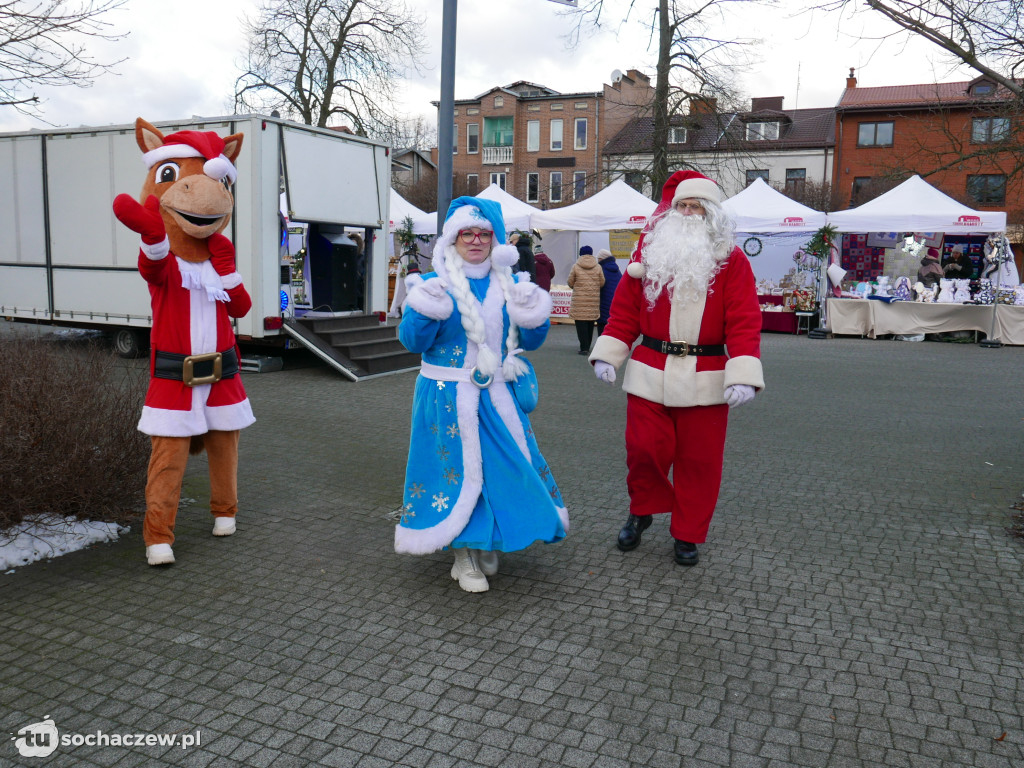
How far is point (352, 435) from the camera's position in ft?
25.2

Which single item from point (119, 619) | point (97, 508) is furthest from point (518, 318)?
point (97, 508)

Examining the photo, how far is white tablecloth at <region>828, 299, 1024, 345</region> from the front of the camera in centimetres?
1662

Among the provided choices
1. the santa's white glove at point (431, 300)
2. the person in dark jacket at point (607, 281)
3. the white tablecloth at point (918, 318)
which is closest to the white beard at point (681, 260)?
the santa's white glove at point (431, 300)

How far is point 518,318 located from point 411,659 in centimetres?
161

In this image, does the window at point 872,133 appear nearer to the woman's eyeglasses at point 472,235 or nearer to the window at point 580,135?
the window at point 580,135

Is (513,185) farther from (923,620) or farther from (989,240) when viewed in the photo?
(923,620)

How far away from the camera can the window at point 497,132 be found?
53.6 meters

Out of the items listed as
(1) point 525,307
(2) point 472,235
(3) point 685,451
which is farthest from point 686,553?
(2) point 472,235

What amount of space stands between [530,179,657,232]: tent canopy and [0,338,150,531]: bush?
14.4 meters

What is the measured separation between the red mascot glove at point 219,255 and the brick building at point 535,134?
46662mm

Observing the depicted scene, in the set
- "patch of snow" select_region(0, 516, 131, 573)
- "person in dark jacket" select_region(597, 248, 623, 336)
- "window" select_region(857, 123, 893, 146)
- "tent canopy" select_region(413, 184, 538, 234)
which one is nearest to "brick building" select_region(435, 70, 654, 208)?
"window" select_region(857, 123, 893, 146)

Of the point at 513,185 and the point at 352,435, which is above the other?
the point at 513,185

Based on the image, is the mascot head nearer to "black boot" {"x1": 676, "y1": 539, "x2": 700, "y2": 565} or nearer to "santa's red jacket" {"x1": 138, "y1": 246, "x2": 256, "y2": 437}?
"santa's red jacket" {"x1": 138, "y1": 246, "x2": 256, "y2": 437}

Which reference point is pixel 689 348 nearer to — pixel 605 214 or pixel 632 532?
pixel 632 532
